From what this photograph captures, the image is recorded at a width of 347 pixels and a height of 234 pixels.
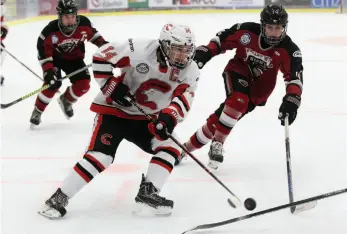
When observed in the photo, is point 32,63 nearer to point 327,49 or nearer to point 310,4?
point 327,49

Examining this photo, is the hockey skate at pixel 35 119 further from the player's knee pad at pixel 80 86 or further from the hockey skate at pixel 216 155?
the hockey skate at pixel 216 155

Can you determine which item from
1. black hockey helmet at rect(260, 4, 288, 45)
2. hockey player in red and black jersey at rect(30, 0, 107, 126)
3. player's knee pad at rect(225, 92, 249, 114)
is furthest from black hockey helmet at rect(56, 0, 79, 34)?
black hockey helmet at rect(260, 4, 288, 45)

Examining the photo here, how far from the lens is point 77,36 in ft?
16.0

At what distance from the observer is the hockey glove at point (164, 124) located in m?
2.94

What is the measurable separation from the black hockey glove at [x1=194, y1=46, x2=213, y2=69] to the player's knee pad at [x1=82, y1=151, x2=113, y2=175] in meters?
0.93

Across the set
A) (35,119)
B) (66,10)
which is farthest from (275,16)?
(35,119)

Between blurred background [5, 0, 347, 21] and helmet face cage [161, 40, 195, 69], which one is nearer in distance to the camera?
helmet face cage [161, 40, 195, 69]

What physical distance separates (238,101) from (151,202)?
954 millimetres

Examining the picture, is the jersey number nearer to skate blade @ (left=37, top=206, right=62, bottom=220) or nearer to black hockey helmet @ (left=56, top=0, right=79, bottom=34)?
skate blade @ (left=37, top=206, right=62, bottom=220)

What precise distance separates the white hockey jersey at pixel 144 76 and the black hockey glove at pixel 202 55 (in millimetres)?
558

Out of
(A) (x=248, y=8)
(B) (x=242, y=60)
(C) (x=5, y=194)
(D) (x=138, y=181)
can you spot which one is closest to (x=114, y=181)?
(D) (x=138, y=181)

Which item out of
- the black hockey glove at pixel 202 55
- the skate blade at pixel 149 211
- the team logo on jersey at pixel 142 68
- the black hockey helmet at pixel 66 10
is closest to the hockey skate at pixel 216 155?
the black hockey glove at pixel 202 55

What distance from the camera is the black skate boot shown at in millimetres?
5172

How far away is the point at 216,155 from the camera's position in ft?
12.5
